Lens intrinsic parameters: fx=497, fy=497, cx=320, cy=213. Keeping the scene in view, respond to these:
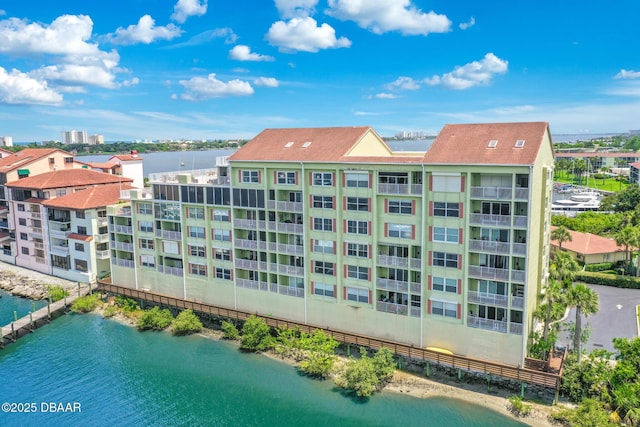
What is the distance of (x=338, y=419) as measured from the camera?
127 ft

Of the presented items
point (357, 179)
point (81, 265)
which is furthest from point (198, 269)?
point (357, 179)

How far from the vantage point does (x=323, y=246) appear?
48.0 meters

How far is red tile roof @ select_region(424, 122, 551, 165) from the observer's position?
3884 centimetres

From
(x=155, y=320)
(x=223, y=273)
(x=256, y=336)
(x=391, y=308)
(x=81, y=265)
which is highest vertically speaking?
(x=223, y=273)

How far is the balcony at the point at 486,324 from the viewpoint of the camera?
40.9 meters

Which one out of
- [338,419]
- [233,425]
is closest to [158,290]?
[233,425]

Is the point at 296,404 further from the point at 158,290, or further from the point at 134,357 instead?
the point at 158,290

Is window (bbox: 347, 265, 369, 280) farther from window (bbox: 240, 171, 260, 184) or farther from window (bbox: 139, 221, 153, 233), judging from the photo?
window (bbox: 139, 221, 153, 233)

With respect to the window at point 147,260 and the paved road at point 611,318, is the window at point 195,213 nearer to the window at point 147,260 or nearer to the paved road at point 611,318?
the window at point 147,260

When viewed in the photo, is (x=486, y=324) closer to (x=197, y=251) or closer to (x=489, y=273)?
(x=489, y=273)

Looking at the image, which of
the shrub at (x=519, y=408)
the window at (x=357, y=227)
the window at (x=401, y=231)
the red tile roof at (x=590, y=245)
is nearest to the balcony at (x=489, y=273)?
the window at (x=401, y=231)

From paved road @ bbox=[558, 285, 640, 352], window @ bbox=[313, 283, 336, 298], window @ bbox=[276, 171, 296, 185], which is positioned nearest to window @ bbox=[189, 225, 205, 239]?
window @ bbox=[276, 171, 296, 185]

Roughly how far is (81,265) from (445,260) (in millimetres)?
50781

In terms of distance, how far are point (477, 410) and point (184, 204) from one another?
36276mm
